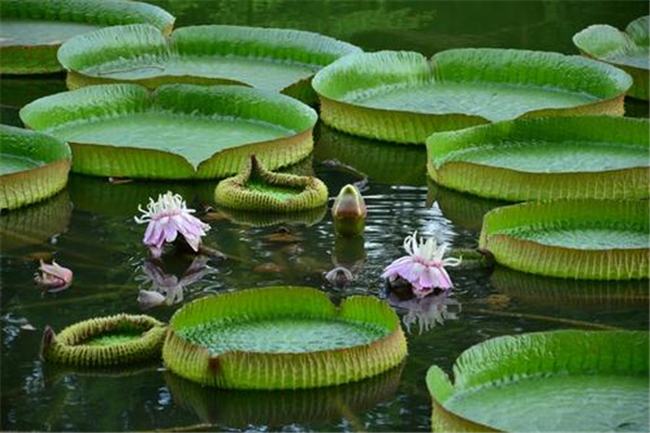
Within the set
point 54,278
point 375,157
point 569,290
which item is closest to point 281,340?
point 54,278

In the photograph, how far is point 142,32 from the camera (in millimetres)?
8453

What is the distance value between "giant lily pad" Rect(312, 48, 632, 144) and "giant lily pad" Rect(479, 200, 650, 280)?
1273 millimetres

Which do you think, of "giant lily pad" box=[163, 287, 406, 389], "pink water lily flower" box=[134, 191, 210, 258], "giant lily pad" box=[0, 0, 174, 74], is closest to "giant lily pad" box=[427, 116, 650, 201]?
"pink water lily flower" box=[134, 191, 210, 258]

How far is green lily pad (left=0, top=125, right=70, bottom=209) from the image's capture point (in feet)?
20.8

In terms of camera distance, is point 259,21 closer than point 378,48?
No

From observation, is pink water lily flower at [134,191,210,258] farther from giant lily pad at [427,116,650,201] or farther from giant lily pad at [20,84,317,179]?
giant lily pad at [427,116,650,201]

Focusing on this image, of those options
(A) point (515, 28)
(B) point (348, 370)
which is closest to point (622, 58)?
(A) point (515, 28)

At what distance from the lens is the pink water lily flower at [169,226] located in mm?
5738

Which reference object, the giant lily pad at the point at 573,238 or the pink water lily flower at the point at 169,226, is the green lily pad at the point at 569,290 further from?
the pink water lily flower at the point at 169,226

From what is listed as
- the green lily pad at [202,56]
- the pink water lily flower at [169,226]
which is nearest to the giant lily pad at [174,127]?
the green lily pad at [202,56]

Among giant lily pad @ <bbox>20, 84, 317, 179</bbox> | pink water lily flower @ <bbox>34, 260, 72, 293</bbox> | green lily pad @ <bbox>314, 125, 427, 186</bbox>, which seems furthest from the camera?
green lily pad @ <bbox>314, 125, 427, 186</bbox>

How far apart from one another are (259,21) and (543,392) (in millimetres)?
5469

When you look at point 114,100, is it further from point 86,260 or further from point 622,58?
point 622,58

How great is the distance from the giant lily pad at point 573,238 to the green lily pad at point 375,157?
Result: 1.02 meters
